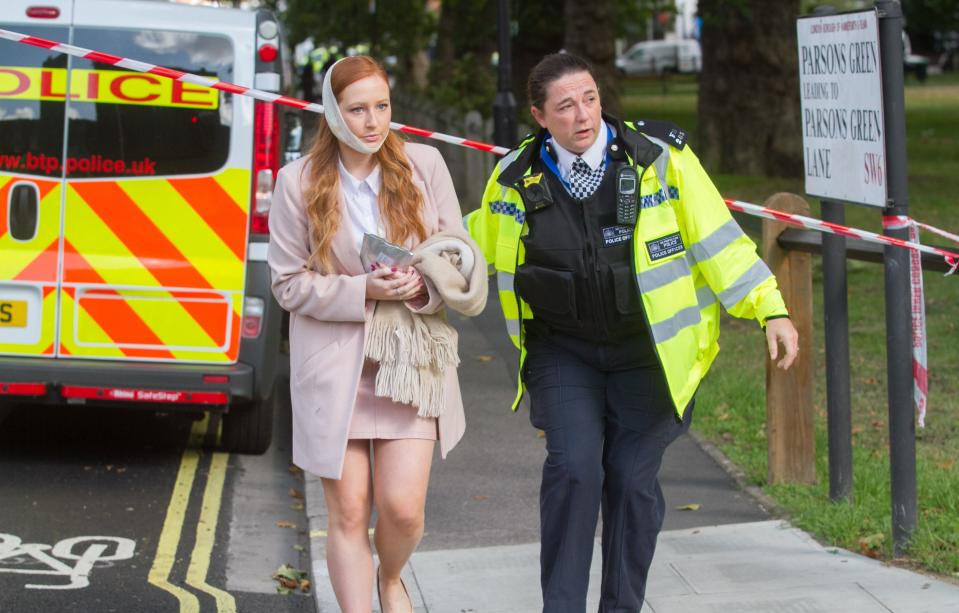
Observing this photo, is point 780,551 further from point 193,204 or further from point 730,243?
point 193,204

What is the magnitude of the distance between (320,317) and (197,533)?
8.60 ft

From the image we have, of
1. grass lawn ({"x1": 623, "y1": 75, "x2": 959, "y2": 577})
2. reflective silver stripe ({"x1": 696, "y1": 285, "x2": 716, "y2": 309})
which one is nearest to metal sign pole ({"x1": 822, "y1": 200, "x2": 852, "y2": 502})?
grass lawn ({"x1": 623, "y1": 75, "x2": 959, "y2": 577})

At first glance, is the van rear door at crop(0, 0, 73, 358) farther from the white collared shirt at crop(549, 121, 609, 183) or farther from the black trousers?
the white collared shirt at crop(549, 121, 609, 183)

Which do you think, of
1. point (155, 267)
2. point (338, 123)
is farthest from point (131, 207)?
point (338, 123)

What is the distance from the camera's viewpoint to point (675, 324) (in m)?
4.31

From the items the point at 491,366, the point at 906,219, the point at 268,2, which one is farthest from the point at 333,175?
the point at 268,2

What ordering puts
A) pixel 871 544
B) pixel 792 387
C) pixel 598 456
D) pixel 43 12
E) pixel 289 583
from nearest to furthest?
pixel 598 456 → pixel 871 544 → pixel 289 583 → pixel 792 387 → pixel 43 12

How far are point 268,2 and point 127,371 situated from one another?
39317mm

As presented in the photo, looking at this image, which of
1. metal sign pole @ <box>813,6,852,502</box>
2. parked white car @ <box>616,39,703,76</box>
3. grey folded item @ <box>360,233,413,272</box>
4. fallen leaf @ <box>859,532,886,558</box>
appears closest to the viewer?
grey folded item @ <box>360,233,413,272</box>

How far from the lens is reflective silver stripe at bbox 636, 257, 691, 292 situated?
4.25 m

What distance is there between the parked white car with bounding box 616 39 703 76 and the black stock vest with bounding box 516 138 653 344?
62.9 meters

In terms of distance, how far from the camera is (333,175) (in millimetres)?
Result: 4289

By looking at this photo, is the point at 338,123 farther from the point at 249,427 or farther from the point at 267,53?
the point at 249,427

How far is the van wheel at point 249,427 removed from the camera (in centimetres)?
799
